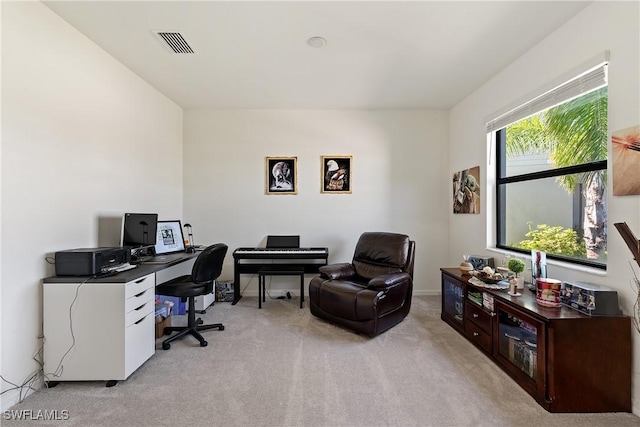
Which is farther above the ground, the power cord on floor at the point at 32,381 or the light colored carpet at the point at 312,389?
the power cord on floor at the point at 32,381

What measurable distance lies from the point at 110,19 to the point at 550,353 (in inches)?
158

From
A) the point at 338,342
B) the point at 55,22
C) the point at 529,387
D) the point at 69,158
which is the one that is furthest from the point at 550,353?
the point at 55,22

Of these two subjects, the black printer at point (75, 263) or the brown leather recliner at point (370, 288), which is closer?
the black printer at point (75, 263)

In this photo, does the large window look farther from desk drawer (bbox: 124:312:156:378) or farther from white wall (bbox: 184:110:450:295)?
desk drawer (bbox: 124:312:156:378)

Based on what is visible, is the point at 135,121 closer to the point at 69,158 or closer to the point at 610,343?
the point at 69,158

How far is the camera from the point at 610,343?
5.61 ft

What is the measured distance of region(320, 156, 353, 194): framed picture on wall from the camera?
4.18m

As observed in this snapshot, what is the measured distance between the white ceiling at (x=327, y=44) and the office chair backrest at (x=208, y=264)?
1.93 m

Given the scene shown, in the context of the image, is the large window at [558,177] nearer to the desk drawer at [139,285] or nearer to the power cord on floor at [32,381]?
the desk drawer at [139,285]

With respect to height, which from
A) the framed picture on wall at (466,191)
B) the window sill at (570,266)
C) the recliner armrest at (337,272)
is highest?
the framed picture on wall at (466,191)

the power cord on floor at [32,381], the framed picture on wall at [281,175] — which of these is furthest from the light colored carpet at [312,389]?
the framed picture on wall at [281,175]

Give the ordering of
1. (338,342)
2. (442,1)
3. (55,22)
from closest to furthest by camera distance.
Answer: (442,1) < (55,22) < (338,342)

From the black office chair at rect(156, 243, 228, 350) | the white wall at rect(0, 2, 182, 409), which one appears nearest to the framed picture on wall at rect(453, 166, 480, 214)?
the black office chair at rect(156, 243, 228, 350)

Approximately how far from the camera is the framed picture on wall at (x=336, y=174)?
418 cm
